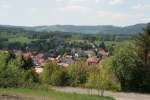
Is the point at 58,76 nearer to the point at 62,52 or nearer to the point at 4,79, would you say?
the point at 4,79

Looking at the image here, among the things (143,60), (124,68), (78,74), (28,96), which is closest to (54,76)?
(78,74)

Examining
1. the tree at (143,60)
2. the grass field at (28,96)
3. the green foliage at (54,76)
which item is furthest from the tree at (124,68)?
the grass field at (28,96)

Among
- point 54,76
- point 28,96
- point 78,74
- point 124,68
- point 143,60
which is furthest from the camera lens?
point 78,74

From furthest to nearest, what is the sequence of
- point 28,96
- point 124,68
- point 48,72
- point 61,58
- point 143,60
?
point 61,58 → point 48,72 → point 143,60 → point 124,68 → point 28,96

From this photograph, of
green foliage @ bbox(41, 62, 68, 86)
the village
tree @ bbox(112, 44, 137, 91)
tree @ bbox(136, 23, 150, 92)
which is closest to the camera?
tree @ bbox(112, 44, 137, 91)

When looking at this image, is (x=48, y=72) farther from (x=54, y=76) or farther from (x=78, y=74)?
(x=78, y=74)

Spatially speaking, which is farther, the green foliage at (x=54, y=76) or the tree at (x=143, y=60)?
the green foliage at (x=54, y=76)

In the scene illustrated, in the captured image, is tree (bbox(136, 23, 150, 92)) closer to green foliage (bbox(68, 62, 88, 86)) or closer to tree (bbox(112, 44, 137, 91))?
tree (bbox(112, 44, 137, 91))

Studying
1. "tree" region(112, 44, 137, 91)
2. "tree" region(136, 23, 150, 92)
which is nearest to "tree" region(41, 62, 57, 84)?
"tree" region(112, 44, 137, 91)

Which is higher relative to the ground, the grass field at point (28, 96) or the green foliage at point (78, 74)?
the grass field at point (28, 96)

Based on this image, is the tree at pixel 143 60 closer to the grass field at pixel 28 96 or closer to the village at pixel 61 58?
the village at pixel 61 58

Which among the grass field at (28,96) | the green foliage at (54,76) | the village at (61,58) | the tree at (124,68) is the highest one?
the grass field at (28,96)

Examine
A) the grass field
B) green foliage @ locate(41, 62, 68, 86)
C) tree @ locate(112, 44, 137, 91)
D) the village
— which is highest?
the grass field

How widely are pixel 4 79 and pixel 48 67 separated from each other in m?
22.1
